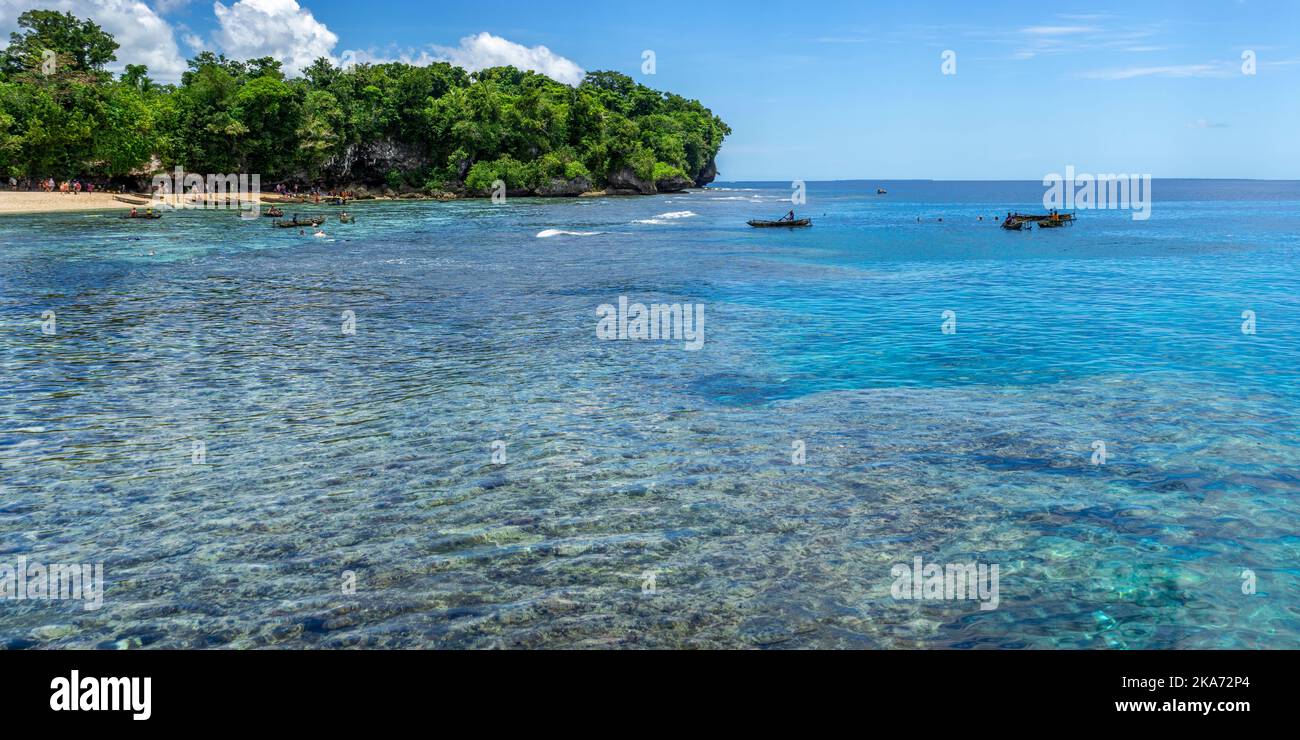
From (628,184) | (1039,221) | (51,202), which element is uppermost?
(628,184)

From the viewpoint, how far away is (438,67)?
16875 centimetres

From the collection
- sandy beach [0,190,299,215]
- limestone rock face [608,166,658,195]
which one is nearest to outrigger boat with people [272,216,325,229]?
sandy beach [0,190,299,215]

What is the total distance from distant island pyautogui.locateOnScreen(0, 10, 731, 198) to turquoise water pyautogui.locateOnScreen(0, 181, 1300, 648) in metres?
91.7

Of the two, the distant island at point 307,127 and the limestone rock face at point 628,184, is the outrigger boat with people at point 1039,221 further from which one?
the limestone rock face at point 628,184

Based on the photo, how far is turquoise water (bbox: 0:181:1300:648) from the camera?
9898mm

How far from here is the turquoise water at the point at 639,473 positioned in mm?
9898

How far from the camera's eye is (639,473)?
14.8 m

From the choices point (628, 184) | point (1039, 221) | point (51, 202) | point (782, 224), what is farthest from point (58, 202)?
point (1039, 221)

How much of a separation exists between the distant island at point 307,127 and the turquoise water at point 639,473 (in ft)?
301

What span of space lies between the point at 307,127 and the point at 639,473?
13725cm

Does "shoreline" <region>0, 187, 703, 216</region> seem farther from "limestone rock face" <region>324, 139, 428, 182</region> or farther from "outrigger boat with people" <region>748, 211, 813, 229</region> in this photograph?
"outrigger boat with people" <region>748, 211, 813, 229</region>

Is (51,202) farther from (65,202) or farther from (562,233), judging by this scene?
(562,233)

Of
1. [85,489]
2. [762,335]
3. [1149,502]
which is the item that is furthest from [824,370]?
[85,489]
